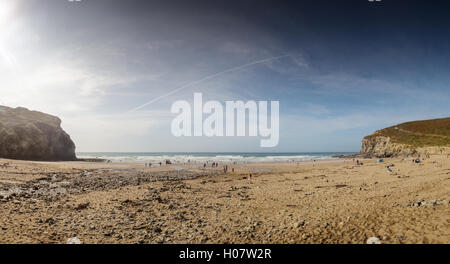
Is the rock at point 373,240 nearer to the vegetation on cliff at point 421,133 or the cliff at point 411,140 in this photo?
the cliff at point 411,140

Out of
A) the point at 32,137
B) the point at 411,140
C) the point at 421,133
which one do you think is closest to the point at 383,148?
the point at 411,140

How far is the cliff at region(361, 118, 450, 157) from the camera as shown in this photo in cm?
6605

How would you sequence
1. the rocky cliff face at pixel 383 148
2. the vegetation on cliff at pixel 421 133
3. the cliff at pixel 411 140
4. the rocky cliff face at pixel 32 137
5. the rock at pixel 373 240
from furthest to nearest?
1. the rocky cliff face at pixel 383 148
2. the vegetation on cliff at pixel 421 133
3. the cliff at pixel 411 140
4. the rocky cliff face at pixel 32 137
5. the rock at pixel 373 240

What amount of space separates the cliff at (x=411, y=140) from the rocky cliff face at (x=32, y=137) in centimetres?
12104

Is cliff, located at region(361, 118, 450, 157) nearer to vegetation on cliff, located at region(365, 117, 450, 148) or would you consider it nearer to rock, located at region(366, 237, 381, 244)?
vegetation on cliff, located at region(365, 117, 450, 148)

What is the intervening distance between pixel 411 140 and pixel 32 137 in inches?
5123

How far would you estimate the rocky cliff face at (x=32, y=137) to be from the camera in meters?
54.3

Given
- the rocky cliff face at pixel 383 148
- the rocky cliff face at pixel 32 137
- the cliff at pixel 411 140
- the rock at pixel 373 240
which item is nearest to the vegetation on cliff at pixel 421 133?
the cliff at pixel 411 140

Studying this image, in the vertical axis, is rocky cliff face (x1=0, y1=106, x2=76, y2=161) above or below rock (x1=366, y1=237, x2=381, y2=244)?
above

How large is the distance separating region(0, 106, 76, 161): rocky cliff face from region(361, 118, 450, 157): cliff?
12104 centimetres

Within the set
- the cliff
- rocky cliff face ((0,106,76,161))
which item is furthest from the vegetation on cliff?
rocky cliff face ((0,106,76,161))

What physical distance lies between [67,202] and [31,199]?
258cm

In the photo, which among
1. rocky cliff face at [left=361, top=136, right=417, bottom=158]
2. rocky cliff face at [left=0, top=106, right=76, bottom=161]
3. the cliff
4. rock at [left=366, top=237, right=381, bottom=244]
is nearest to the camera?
rock at [left=366, top=237, right=381, bottom=244]
